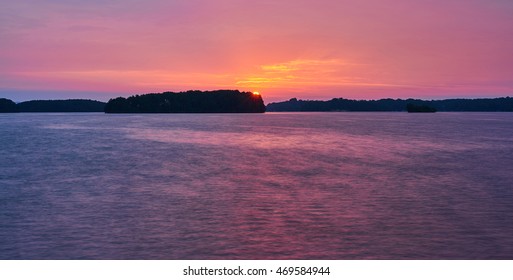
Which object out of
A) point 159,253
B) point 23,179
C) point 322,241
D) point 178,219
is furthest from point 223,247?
point 23,179

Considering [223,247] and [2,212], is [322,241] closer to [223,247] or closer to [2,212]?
[223,247]

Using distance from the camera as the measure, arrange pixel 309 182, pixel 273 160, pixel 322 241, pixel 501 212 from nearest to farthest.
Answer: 1. pixel 322 241
2. pixel 501 212
3. pixel 309 182
4. pixel 273 160

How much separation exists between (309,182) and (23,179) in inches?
695

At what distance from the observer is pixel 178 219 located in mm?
18547

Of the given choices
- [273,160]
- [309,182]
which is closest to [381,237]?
[309,182]

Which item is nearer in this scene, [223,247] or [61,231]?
[223,247]

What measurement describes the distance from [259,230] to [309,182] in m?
12.9

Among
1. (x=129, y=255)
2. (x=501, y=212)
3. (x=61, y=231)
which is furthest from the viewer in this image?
(x=501, y=212)

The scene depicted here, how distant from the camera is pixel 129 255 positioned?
14125mm

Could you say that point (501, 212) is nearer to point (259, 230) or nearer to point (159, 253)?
point (259, 230)

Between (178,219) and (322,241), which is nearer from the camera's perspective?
(322,241)

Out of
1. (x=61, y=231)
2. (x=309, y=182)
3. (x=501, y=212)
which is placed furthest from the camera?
(x=309, y=182)
